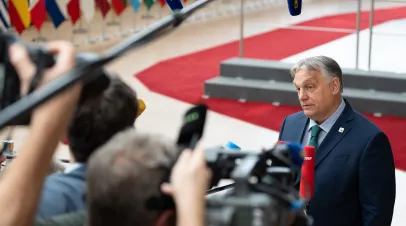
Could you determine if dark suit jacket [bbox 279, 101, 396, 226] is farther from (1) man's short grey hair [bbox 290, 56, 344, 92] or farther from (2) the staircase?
(2) the staircase

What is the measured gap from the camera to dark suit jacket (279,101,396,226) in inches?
152

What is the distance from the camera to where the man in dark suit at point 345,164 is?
3887 mm

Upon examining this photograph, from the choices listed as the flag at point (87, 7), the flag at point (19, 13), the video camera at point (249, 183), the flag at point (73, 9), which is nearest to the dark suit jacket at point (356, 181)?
the video camera at point (249, 183)

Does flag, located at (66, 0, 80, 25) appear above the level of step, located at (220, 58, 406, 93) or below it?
above

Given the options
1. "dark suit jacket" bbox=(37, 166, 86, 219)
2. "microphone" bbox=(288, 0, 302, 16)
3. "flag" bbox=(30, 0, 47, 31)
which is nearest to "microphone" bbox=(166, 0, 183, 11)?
"microphone" bbox=(288, 0, 302, 16)

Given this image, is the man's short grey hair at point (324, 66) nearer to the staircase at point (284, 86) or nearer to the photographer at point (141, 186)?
the photographer at point (141, 186)

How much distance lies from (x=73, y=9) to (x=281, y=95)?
3672mm

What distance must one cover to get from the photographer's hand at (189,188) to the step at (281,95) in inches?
300

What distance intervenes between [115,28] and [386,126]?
643cm

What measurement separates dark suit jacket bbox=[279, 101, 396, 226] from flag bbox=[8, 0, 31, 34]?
727cm

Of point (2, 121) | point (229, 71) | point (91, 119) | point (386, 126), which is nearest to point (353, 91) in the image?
point (386, 126)

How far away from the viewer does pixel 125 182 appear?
165 centimetres

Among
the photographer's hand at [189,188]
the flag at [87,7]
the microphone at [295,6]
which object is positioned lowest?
the flag at [87,7]

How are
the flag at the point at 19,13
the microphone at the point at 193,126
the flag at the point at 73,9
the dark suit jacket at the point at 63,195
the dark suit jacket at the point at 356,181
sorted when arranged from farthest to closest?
the flag at the point at 73,9 < the flag at the point at 19,13 < the dark suit jacket at the point at 356,181 < the dark suit jacket at the point at 63,195 < the microphone at the point at 193,126
